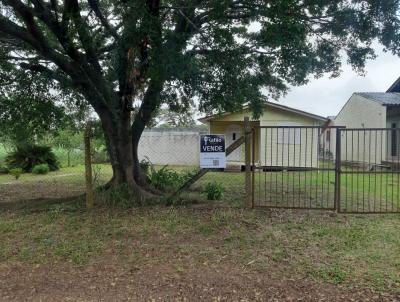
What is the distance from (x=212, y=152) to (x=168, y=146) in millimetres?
14259

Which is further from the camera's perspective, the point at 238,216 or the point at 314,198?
the point at 314,198

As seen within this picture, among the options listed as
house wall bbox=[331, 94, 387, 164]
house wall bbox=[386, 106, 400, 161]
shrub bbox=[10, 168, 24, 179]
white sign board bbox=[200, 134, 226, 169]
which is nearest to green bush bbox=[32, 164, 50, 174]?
shrub bbox=[10, 168, 24, 179]

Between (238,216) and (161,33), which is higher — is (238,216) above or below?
below

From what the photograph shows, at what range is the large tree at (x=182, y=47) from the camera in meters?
5.55

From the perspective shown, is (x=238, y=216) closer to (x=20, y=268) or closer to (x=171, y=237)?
(x=171, y=237)

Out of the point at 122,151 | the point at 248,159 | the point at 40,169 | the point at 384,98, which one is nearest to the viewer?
the point at 248,159

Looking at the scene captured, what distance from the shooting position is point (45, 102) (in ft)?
28.8

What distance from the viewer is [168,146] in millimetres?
21219

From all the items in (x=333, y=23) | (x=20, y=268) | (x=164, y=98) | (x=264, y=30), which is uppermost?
(x=333, y=23)

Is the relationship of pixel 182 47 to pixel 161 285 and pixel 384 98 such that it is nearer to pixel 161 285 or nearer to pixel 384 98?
pixel 161 285

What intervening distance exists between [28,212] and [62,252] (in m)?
2.72

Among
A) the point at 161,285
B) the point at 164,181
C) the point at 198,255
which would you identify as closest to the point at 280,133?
the point at 164,181

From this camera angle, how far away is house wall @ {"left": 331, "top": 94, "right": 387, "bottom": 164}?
17.9 metres

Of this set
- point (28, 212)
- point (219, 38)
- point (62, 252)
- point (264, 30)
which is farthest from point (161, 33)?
point (28, 212)
